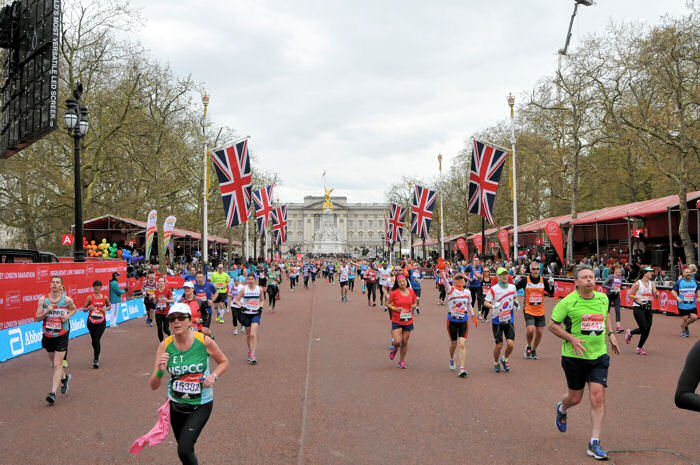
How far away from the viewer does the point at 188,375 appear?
4.11 metres

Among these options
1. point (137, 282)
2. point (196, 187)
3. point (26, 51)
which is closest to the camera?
point (26, 51)

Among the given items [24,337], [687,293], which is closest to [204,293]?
[24,337]

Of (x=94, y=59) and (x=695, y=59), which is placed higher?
(x=94, y=59)

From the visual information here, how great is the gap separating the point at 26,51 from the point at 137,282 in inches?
473

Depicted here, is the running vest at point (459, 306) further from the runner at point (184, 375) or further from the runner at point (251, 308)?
the runner at point (184, 375)

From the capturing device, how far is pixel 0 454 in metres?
5.16

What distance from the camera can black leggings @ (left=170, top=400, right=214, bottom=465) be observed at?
3861 millimetres

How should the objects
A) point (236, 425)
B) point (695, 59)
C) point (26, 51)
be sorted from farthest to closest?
1. point (695, 59)
2. point (26, 51)
3. point (236, 425)

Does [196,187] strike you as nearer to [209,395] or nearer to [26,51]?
[26,51]

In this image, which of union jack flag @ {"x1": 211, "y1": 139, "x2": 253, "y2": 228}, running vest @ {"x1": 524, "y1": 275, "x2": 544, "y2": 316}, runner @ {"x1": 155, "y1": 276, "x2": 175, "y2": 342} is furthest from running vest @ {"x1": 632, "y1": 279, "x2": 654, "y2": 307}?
union jack flag @ {"x1": 211, "y1": 139, "x2": 253, "y2": 228}

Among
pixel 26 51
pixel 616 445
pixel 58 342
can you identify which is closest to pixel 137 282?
pixel 26 51

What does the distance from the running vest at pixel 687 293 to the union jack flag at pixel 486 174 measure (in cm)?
1095

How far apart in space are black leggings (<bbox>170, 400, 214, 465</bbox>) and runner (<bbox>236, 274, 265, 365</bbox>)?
5614mm

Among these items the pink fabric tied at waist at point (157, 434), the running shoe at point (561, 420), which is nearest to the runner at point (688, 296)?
the running shoe at point (561, 420)
